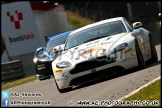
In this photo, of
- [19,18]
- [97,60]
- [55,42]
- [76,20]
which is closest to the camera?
[97,60]

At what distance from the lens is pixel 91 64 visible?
10711 mm

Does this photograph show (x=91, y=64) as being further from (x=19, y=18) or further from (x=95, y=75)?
(x=19, y=18)

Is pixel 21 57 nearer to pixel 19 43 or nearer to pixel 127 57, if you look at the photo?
pixel 19 43

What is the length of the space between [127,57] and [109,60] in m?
0.42

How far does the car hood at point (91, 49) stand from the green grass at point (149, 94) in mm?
1842

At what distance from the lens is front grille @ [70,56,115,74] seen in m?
10.7

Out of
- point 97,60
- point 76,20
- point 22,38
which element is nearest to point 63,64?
point 97,60

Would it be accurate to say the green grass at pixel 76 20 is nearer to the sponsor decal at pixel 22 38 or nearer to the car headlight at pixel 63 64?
the sponsor decal at pixel 22 38

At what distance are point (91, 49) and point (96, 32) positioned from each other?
4.41 ft

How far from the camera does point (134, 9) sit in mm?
47250

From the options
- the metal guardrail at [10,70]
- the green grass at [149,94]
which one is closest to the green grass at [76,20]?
the metal guardrail at [10,70]

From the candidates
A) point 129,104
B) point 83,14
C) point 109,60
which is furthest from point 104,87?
point 83,14

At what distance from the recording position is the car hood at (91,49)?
35.2 feet

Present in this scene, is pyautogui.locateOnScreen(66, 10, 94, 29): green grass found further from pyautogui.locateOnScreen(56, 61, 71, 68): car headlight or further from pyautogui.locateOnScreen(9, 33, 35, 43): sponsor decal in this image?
pyautogui.locateOnScreen(56, 61, 71, 68): car headlight
